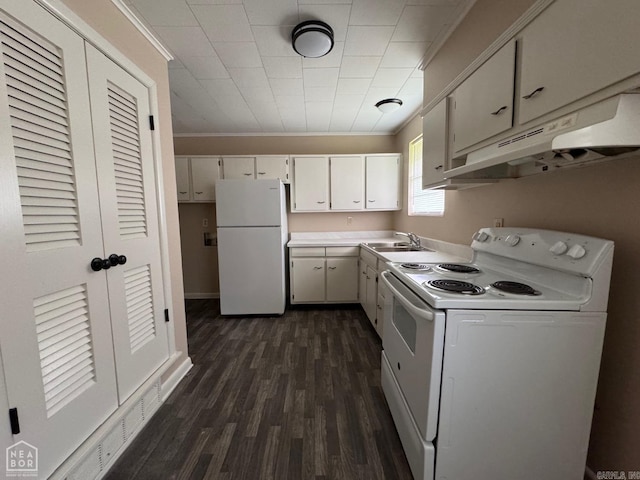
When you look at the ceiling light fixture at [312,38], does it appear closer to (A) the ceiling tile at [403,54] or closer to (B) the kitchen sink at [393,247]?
(A) the ceiling tile at [403,54]

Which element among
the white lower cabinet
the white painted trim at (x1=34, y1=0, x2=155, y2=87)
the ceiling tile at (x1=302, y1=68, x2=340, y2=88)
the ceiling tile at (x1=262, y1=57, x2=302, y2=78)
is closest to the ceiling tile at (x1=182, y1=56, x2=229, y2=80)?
the ceiling tile at (x1=262, y1=57, x2=302, y2=78)

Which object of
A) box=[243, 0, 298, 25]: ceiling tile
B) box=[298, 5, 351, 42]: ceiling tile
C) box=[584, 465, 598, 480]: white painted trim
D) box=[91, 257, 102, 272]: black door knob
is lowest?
box=[584, 465, 598, 480]: white painted trim

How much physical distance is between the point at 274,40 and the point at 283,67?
319mm

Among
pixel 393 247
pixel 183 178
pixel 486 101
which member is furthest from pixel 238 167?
pixel 486 101

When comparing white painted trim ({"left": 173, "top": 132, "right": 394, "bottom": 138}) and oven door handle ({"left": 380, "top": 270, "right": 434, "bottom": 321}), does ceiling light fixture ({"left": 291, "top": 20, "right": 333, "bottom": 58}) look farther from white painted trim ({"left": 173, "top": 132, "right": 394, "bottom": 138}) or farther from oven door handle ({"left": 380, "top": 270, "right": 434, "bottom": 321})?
white painted trim ({"left": 173, "top": 132, "right": 394, "bottom": 138})

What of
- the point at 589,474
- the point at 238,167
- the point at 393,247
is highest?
the point at 238,167

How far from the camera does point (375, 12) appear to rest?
1.51 metres

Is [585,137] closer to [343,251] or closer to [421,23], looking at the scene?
[421,23]

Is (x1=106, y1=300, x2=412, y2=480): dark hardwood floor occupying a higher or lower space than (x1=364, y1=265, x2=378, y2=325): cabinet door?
lower

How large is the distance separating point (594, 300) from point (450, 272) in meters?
0.58

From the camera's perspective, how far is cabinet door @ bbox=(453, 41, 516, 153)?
3.70ft

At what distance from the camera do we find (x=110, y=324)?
1.25 metres

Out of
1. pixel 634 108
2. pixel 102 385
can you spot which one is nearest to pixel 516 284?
pixel 634 108

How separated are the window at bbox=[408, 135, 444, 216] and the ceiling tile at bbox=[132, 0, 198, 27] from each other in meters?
2.40
